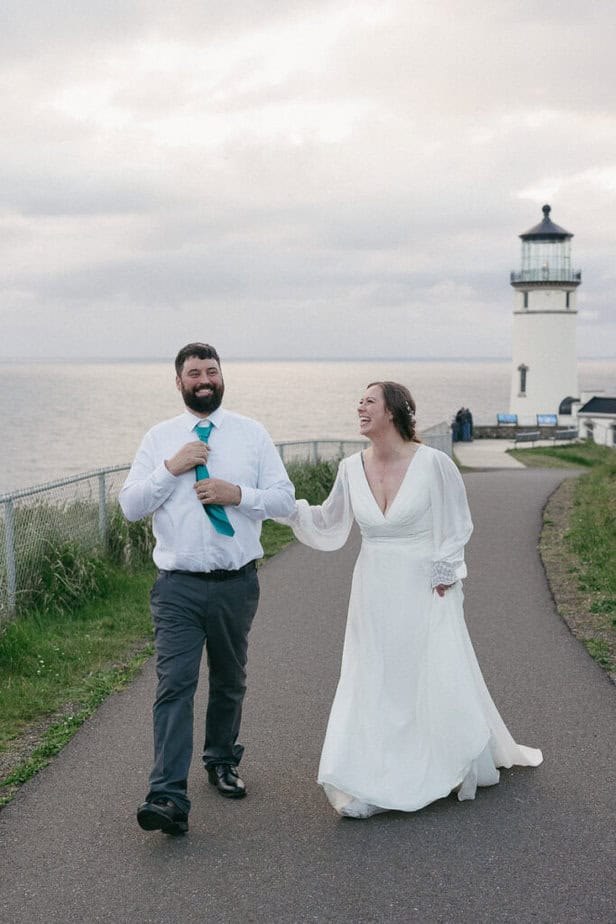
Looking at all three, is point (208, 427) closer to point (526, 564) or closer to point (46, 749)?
point (46, 749)

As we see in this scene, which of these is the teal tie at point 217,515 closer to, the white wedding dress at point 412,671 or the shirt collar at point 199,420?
the shirt collar at point 199,420

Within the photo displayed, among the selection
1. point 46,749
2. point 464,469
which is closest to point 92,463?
point 464,469

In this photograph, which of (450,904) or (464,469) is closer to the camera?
(450,904)

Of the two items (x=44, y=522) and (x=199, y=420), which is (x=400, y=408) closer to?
(x=199, y=420)

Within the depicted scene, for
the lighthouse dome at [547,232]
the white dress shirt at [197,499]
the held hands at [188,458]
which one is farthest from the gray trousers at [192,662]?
the lighthouse dome at [547,232]

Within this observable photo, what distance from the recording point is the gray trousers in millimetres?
4910

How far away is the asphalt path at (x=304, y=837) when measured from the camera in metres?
4.18

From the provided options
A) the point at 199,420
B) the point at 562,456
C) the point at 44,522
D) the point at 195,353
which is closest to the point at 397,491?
the point at 199,420

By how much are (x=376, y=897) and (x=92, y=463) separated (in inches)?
1733

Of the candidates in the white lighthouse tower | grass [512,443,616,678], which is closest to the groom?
grass [512,443,616,678]

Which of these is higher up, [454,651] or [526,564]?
[454,651]

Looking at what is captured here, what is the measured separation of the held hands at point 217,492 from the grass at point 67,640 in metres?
1.87

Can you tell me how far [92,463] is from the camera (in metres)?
47.1

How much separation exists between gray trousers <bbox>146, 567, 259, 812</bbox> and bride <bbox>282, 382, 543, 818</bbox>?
566 mm
